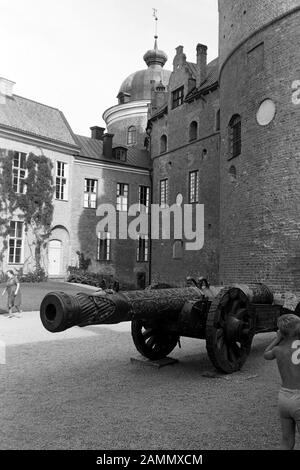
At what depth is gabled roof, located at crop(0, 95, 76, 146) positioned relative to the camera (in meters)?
25.3

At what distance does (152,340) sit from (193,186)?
18880 mm

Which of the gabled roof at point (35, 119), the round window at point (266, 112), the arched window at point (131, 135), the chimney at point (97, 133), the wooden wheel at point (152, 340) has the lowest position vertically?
the wooden wheel at point (152, 340)

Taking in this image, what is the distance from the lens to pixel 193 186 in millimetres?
25812

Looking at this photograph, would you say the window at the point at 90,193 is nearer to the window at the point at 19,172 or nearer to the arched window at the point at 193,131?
the window at the point at 19,172

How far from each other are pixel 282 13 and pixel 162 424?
46.0 ft

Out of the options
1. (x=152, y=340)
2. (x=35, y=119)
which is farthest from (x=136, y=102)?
(x=152, y=340)

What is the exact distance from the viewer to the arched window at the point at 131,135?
132ft

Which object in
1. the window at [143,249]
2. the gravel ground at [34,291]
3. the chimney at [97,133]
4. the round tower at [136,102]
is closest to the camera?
the gravel ground at [34,291]

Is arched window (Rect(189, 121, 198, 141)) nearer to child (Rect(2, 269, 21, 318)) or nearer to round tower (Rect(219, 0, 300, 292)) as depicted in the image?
round tower (Rect(219, 0, 300, 292))

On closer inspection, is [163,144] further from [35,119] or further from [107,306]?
[107,306]

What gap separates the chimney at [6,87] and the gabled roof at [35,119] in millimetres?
244

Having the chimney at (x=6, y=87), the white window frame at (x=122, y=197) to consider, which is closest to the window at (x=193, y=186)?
the white window frame at (x=122, y=197)

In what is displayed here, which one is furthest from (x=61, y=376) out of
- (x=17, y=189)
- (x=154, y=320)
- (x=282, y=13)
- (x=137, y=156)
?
(x=137, y=156)

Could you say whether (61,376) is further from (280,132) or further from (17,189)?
(17,189)
